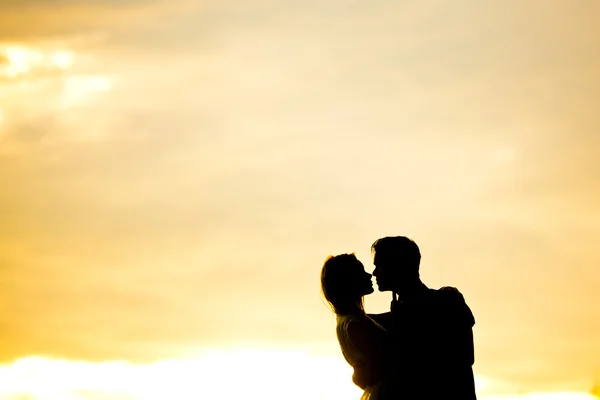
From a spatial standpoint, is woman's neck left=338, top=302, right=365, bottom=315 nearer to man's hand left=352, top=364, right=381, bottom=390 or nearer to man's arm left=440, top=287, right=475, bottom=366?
man's hand left=352, top=364, right=381, bottom=390

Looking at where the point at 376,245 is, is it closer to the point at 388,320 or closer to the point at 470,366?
the point at 388,320

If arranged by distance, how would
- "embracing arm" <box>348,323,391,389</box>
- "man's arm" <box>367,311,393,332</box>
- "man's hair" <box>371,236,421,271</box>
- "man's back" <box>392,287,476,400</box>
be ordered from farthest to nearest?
1. "man's arm" <box>367,311,393,332</box>
2. "man's hair" <box>371,236,421,271</box>
3. "embracing arm" <box>348,323,391,389</box>
4. "man's back" <box>392,287,476,400</box>

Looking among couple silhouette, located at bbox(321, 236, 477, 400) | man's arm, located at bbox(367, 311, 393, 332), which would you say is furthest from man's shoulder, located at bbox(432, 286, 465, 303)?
man's arm, located at bbox(367, 311, 393, 332)

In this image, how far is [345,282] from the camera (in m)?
11.8

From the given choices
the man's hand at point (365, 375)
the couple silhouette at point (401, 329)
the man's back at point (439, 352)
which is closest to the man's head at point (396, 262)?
the couple silhouette at point (401, 329)

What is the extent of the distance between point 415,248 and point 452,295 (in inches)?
28.3

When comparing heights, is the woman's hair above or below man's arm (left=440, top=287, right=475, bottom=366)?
above

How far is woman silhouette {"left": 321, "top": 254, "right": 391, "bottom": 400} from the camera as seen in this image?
37.6 ft

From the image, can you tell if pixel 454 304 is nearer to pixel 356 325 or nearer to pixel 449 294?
pixel 449 294

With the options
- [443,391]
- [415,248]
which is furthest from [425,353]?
[415,248]

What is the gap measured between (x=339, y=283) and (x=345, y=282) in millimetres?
74

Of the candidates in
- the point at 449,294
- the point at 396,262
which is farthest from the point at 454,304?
the point at 396,262

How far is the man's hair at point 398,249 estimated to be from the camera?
11.6 m

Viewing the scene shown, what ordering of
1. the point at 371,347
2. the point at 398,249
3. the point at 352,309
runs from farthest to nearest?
the point at 352,309, the point at 398,249, the point at 371,347
